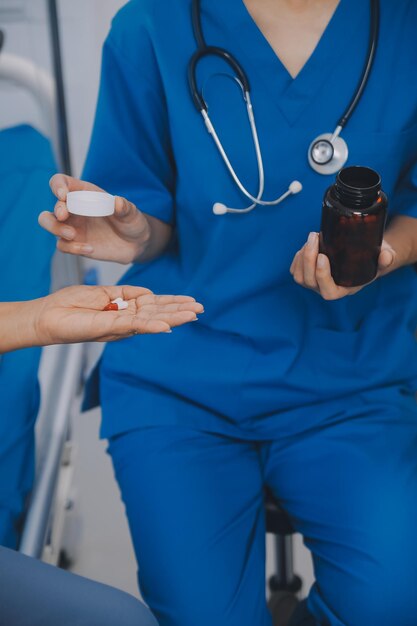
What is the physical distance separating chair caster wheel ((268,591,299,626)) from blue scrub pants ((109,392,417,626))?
233 mm

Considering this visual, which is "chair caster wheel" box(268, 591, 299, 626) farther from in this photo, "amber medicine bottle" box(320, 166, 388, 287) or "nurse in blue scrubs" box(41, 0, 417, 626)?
"amber medicine bottle" box(320, 166, 388, 287)

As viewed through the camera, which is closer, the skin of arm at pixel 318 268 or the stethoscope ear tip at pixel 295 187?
the skin of arm at pixel 318 268

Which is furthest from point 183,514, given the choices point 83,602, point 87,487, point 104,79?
point 87,487

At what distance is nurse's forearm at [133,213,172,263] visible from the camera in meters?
1.05

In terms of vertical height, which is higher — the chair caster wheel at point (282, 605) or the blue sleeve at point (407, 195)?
the blue sleeve at point (407, 195)

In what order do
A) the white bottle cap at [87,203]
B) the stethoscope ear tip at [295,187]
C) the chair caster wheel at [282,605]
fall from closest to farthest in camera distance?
the white bottle cap at [87,203] < the stethoscope ear tip at [295,187] < the chair caster wheel at [282,605]

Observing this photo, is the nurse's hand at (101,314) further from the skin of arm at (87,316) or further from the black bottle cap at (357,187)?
the black bottle cap at (357,187)

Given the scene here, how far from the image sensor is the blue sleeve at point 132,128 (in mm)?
1017

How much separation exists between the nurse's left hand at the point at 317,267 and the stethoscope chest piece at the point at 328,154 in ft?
0.46

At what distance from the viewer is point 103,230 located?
3.24 ft

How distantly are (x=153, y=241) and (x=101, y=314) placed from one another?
0.30 m

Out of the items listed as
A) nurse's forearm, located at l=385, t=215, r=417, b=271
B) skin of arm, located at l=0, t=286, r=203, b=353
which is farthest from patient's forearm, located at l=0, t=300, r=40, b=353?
nurse's forearm, located at l=385, t=215, r=417, b=271

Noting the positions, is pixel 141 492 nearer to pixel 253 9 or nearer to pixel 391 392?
pixel 391 392

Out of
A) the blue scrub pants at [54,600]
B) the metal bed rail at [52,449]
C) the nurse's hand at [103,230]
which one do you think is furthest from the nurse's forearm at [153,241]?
the blue scrub pants at [54,600]
